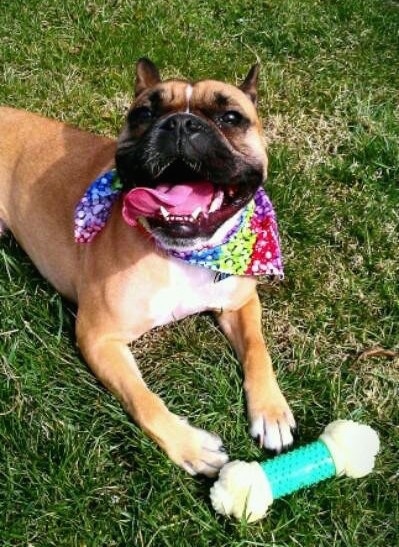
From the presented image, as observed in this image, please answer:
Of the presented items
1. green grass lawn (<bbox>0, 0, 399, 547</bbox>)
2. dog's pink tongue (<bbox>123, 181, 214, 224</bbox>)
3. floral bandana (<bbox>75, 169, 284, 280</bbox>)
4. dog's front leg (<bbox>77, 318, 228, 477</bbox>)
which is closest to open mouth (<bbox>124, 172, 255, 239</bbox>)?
dog's pink tongue (<bbox>123, 181, 214, 224</bbox>)

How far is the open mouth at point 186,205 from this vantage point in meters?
2.82

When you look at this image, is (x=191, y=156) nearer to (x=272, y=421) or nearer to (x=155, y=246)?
(x=155, y=246)

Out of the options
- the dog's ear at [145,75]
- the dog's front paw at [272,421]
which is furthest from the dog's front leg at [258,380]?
the dog's ear at [145,75]

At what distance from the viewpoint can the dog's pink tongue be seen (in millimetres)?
2816

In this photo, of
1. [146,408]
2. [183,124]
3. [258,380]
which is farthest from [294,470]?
[183,124]

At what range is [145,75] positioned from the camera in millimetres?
3391

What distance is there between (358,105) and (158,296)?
2.24 m

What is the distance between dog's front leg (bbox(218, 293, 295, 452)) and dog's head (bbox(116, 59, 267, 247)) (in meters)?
0.50

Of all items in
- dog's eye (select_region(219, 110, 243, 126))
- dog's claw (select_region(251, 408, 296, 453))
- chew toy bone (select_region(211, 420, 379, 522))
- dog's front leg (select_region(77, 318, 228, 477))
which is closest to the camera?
chew toy bone (select_region(211, 420, 379, 522))

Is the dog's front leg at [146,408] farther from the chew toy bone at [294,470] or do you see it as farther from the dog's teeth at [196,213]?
the dog's teeth at [196,213]

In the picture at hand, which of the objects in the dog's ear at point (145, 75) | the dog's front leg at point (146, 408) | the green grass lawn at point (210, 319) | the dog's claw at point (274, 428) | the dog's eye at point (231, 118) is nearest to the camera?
the green grass lawn at point (210, 319)

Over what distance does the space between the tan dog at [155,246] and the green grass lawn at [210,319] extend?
0.10 m

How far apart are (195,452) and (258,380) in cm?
46

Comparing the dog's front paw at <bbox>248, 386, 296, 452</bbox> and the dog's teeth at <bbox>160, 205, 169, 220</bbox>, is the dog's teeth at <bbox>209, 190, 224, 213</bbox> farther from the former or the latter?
the dog's front paw at <bbox>248, 386, 296, 452</bbox>
